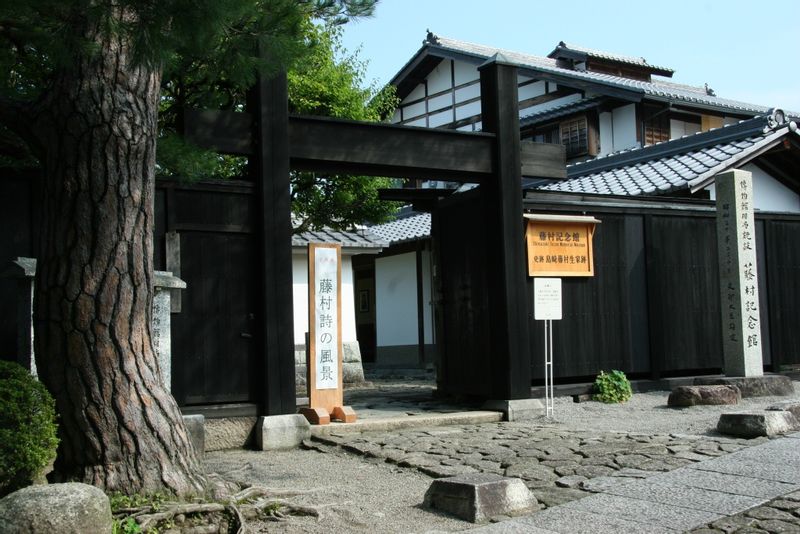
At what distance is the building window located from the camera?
80.4ft

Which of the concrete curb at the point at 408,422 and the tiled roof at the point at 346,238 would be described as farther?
the tiled roof at the point at 346,238

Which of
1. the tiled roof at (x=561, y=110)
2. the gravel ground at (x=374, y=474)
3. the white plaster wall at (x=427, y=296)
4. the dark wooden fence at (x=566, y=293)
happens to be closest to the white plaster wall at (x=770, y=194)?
the dark wooden fence at (x=566, y=293)

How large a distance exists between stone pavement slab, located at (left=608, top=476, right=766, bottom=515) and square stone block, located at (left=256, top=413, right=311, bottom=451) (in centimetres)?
397

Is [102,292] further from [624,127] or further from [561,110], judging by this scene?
[561,110]

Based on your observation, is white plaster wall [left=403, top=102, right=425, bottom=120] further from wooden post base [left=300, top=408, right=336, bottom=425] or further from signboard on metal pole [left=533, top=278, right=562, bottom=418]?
wooden post base [left=300, top=408, right=336, bottom=425]

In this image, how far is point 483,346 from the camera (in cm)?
1141

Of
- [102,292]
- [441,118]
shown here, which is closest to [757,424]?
[102,292]

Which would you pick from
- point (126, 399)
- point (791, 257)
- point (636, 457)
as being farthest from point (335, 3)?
point (791, 257)

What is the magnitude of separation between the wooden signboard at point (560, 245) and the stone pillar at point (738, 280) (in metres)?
1.95

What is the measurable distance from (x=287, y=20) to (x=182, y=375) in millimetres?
4344

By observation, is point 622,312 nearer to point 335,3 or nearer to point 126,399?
point 335,3

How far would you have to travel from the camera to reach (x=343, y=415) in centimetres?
995

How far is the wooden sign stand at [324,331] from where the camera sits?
10.2 m

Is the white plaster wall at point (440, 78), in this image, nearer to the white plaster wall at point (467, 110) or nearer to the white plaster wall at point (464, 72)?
the white plaster wall at point (464, 72)
